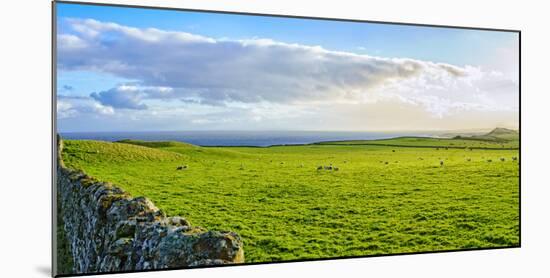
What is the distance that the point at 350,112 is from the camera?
9148 mm

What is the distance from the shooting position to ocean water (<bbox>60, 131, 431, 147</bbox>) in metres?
8.13

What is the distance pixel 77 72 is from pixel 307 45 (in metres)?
2.90

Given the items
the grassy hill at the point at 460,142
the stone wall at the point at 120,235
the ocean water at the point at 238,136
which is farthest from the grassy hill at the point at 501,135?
the stone wall at the point at 120,235

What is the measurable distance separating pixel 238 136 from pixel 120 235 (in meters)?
1.88

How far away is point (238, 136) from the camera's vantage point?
8594 millimetres

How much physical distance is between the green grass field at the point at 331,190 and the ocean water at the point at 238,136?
8 centimetres

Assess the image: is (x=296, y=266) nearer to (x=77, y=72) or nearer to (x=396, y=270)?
(x=396, y=270)

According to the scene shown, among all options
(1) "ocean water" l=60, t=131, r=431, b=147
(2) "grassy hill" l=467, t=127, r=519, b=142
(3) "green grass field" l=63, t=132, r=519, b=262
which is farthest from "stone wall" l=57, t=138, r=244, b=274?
(2) "grassy hill" l=467, t=127, r=519, b=142

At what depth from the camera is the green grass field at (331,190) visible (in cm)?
835

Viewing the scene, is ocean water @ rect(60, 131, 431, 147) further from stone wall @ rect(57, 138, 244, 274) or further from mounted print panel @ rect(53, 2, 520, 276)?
stone wall @ rect(57, 138, 244, 274)

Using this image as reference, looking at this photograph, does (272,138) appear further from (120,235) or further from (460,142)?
(460,142)

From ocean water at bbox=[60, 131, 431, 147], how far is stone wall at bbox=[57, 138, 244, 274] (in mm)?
549

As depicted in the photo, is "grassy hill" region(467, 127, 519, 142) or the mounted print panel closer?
the mounted print panel

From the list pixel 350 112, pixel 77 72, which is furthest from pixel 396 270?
pixel 77 72
